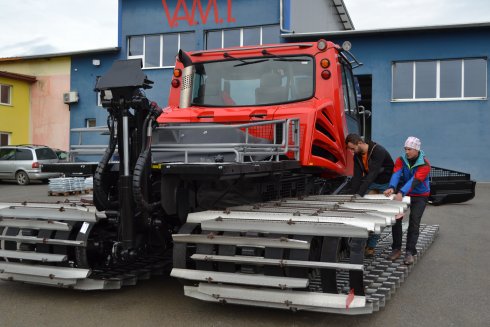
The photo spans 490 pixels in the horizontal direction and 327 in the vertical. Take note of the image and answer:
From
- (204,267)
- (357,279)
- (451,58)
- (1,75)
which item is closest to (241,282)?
(204,267)

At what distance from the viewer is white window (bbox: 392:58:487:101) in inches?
749

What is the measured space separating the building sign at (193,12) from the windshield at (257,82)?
16568mm

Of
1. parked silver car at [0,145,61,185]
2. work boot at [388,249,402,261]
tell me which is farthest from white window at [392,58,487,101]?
work boot at [388,249,402,261]

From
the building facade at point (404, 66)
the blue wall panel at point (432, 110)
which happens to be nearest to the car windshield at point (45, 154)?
the building facade at point (404, 66)

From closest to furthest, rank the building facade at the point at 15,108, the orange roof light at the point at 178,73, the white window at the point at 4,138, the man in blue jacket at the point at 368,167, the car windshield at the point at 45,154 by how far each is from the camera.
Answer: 1. the man in blue jacket at the point at 368,167
2. the orange roof light at the point at 178,73
3. the car windshield at the point at 45,154
4. the building facade at the point at 15,108
5. the white window at the point at 4,138

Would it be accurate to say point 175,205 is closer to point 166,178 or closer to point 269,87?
point 166,178

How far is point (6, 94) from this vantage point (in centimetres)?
2702

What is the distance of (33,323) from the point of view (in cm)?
428

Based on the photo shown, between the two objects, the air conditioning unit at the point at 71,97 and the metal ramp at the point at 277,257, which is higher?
the air conditioning unit at the point at 71,97

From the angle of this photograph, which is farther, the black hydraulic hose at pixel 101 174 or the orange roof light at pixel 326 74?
the orange roof light at pixel 326 74

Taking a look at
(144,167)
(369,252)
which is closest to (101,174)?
(144,167)

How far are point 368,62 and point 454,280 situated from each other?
1561cm

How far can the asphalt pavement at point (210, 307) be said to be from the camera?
434 cm

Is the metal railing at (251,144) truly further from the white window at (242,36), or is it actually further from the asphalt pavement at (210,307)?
the white window at (242,36)
